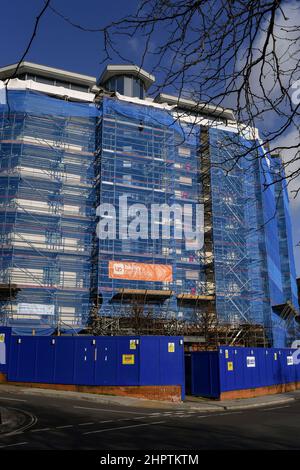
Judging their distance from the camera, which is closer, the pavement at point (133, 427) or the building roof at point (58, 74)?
the pavement at point (133, 427)

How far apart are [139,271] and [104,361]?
16013 mm

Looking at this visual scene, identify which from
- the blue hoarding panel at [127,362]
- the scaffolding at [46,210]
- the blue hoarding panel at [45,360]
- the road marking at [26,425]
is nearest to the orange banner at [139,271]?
the scaffolding at [46,210]

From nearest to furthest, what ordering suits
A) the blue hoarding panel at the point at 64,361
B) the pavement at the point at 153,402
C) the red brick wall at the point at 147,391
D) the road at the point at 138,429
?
1. the road at the point at 138,429
2. the pavement at the point at 153,402
3. the red brick wall at the point at 147,391
4. the blue hoarding panel at the point at 64,361

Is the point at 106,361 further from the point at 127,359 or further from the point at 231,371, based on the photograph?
the point at 231,371

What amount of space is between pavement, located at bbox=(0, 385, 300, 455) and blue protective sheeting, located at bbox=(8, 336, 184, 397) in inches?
69.4

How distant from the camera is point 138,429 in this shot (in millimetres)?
11344

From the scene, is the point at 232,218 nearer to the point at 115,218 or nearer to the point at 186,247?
the point at 186,247

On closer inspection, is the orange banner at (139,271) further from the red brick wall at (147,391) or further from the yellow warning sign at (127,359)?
the red brick wall at (147,391)

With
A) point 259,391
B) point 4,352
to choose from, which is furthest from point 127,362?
point 259,391

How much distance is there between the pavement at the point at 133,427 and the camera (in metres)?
9.09

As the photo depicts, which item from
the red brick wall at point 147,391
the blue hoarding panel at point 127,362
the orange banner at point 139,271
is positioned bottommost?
the red brick wall at point 147,391

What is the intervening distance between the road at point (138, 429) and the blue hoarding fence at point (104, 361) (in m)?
3.76

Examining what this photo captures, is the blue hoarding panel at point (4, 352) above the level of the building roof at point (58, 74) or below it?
below
